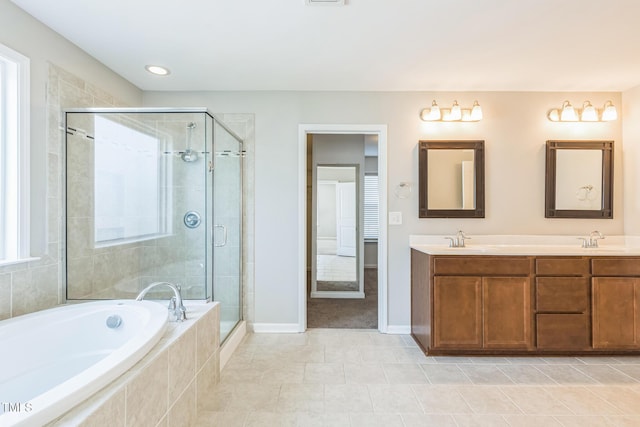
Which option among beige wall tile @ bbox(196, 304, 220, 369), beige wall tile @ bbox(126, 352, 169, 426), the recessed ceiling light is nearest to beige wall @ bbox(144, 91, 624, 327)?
the recessed ceiling light

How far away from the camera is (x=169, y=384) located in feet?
4.95

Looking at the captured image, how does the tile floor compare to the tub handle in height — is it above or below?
below

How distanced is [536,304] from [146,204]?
3243mm

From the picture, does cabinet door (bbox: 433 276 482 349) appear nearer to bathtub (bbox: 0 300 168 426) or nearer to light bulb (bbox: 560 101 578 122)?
light bulb (bbox: 560 101 578 122)

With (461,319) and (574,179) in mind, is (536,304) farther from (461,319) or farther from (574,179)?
(574,179)

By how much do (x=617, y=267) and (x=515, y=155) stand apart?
4.00 feet

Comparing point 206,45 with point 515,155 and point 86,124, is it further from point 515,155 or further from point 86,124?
point 515,155

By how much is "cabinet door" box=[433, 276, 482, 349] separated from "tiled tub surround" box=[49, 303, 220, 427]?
1680mm

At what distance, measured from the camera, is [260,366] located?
2420 mm

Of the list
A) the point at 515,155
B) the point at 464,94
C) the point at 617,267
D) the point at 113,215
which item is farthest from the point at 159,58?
the point at 617,267

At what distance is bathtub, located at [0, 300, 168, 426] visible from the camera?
3.60 ft

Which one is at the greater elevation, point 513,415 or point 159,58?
point 159,58

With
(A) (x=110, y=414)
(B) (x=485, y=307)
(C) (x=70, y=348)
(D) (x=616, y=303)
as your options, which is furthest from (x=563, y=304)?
(C) (x=70, y=348)

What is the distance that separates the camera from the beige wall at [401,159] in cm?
310
